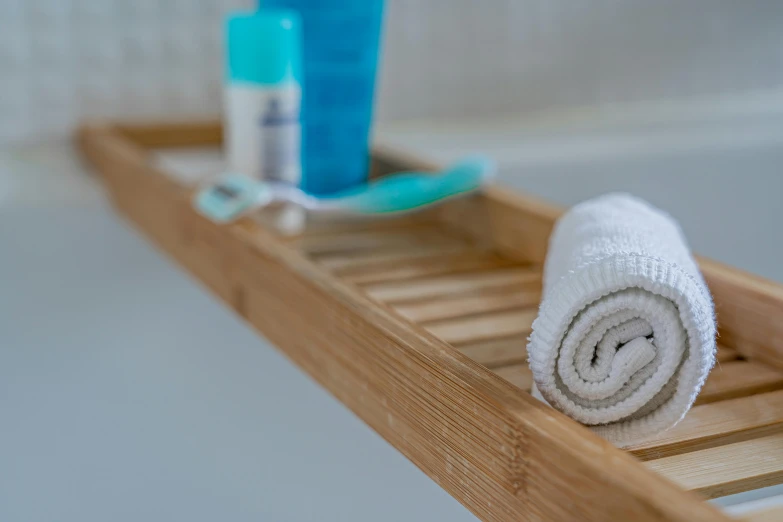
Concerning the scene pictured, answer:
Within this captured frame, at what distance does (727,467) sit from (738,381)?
11 cm


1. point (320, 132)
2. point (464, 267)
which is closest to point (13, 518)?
point (464, 267)

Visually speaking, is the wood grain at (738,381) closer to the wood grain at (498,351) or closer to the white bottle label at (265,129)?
the wood grain at (498,351)

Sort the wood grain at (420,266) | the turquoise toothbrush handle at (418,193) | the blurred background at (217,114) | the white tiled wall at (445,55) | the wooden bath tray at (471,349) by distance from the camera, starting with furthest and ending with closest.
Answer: the white tiled wall at (445,55) < the turquoise toothbrush handle at (418,193) < the wood grain at (420,266) < the blurred background at (217,114) < the wooden bath tray at (471,349)

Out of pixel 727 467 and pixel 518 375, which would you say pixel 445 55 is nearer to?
pixel 518 375

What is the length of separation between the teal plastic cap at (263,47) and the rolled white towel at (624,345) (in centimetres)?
43

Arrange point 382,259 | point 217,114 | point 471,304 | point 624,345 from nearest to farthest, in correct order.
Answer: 1. point 624,345
2. point 471,304
3. point 382,259
4. point 217,114

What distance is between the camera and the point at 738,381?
523 millimetres

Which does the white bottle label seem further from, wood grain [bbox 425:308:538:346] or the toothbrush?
wood grain [bbox 425:308:538:346]

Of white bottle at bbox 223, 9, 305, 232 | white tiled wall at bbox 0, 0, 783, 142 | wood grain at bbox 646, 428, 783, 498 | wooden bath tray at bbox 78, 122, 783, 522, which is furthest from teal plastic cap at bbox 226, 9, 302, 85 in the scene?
wood grain at bbox 646, 428, 783, 498

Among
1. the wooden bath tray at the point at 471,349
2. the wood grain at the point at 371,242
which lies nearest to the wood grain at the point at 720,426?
the wooden bath tray at the point at 471,349

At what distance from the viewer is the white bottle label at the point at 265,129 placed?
780mm

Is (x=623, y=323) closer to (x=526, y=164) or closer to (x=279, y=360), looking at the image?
(x=279, y=360)

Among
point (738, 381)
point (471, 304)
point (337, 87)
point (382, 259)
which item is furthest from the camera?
point (337, 87)

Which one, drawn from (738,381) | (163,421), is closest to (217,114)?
(163,421)
